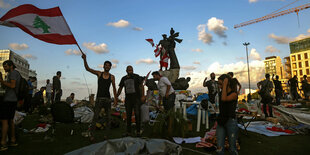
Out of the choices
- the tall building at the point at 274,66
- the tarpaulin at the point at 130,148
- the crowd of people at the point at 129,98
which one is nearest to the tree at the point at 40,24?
the crowd of people at the point at 129,98

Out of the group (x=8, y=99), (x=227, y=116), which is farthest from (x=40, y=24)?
(x=227, y=116)

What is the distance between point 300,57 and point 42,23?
91564mm

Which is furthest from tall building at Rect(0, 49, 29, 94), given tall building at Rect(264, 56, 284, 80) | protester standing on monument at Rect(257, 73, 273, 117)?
tall building at Rect(264, 56, 284, 80)

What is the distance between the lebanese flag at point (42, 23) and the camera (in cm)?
395

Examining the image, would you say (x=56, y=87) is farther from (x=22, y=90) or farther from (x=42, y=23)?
(x=42, y=23)

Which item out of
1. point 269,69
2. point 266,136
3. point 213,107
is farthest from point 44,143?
point 269,69

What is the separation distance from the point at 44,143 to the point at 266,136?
579 cm

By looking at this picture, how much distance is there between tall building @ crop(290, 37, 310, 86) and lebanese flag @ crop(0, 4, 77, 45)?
3408 inches

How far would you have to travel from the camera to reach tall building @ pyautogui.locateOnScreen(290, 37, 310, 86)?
2768 inches

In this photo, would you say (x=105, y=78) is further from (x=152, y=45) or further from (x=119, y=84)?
(x=152, y=45)

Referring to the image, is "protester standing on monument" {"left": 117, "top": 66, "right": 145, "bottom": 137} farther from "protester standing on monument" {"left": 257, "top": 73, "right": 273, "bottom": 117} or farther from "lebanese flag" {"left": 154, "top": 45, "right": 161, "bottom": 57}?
"lebanese flag" {"left": 154, "top": 45, "right": 161, "bottom": 57}

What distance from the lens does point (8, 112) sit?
3771mm

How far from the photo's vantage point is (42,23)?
4.33 m

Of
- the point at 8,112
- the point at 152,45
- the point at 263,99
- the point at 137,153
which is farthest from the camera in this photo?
the point at 152,45
